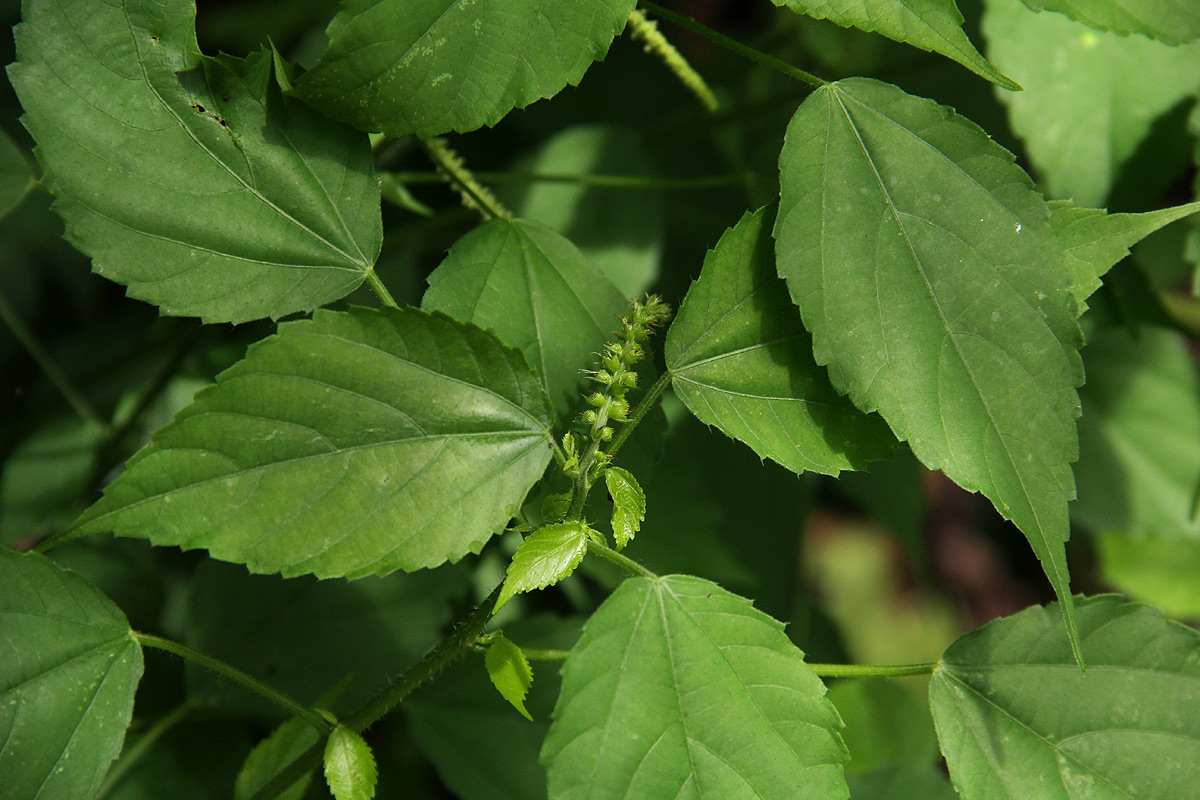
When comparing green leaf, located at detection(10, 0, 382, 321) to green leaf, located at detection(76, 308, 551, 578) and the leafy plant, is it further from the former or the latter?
green leaf, located at detection(76, 308, 551, 578)

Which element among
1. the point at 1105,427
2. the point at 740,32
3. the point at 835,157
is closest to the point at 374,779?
the point at 835,157

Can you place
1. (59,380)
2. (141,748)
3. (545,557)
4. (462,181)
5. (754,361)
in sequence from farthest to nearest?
(59,380), (141,748), (462,181), (754,361), (545,557)

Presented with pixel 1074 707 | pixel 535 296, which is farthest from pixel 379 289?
pixel 1074 707

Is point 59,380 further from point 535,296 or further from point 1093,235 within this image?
point 1093,235

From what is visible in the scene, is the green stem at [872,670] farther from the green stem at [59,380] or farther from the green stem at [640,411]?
the green stem at [59,380]

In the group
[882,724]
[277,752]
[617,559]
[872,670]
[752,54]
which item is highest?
[752,54]

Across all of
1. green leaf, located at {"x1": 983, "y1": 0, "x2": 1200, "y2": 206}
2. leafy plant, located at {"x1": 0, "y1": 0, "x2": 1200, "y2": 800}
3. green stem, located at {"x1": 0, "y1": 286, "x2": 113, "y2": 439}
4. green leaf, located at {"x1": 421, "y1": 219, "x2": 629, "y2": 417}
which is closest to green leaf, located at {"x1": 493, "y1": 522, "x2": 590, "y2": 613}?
leafy plant, located at {"x1": 0, "y1": 0, "x2": 1200, "y2": 800}

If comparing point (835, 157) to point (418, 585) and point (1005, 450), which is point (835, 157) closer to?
point (1005, 450)

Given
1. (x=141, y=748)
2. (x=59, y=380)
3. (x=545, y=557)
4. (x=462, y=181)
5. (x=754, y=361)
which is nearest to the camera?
(x=545, y=557)
